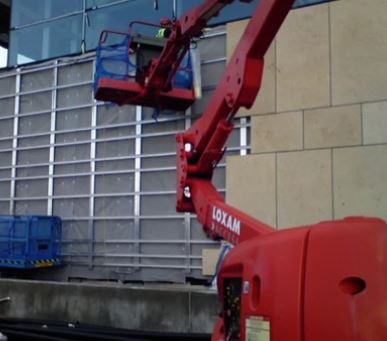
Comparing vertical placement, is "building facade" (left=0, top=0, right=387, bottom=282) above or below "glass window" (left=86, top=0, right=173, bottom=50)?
below

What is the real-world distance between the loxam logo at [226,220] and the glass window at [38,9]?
360 inches

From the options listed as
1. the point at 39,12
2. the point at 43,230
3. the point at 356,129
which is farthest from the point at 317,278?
the point at 39,12

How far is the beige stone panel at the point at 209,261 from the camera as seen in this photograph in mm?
10195

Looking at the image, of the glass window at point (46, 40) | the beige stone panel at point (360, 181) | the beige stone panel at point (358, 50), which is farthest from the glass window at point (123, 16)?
the beige stone panel at point (360, 181)

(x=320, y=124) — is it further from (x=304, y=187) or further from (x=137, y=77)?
(x=137, y=77)

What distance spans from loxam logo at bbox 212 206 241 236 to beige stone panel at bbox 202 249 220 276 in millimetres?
4799

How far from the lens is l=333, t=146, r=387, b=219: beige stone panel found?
8.56m

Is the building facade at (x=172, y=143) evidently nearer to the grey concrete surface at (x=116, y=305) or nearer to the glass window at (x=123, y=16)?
the glass window at (x=123, y=16)

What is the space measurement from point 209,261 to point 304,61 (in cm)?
380

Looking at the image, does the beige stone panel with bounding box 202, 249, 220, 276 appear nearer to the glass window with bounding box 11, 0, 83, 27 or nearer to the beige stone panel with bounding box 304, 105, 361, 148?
the beige stone panel with bounding box 304, 105, 361, 148

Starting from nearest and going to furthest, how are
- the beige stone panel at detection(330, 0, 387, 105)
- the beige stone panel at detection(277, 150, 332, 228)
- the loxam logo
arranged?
the loxam logo, the beige stone panel at detection(330, 0, 387, 105), the beige stone panel at detection(277, 150, 332, 228)

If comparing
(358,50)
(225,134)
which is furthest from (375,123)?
(225,134)

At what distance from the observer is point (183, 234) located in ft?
35.9

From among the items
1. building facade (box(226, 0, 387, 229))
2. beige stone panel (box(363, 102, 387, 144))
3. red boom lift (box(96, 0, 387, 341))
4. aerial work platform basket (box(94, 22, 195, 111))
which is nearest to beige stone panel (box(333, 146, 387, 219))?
building facade (box(226, 0, 387, 229))
